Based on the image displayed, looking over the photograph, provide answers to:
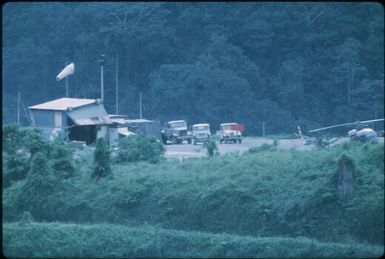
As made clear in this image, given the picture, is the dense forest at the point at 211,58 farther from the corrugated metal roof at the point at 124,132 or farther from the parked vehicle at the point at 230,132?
the corrugated metal roof at the point at 124,132

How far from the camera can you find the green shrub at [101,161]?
1012 cm

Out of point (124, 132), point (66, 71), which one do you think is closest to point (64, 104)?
point (66, 71)

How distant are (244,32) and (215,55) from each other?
89cm

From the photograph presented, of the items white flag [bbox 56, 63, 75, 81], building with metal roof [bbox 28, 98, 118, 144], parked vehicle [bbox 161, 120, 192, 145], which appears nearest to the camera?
building with metal roof [bbox 28, 98, 118, 144]

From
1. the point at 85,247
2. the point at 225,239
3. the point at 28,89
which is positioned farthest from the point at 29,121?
the point at 225,239

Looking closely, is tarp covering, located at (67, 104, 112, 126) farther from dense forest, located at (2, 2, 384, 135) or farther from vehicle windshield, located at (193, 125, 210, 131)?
vehicle windshield, located at (193, 125, 210, 131)

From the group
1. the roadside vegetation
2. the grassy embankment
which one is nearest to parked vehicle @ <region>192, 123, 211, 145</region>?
the roadside vegetation

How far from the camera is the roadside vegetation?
798 centimetres

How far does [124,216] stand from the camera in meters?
9.40

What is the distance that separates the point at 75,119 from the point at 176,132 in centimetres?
306

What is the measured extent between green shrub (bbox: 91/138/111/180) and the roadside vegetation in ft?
0.49

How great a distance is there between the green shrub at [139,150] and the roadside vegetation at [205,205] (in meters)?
0.68

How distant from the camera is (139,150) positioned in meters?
11.6

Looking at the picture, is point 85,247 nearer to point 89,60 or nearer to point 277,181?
point 277,181
